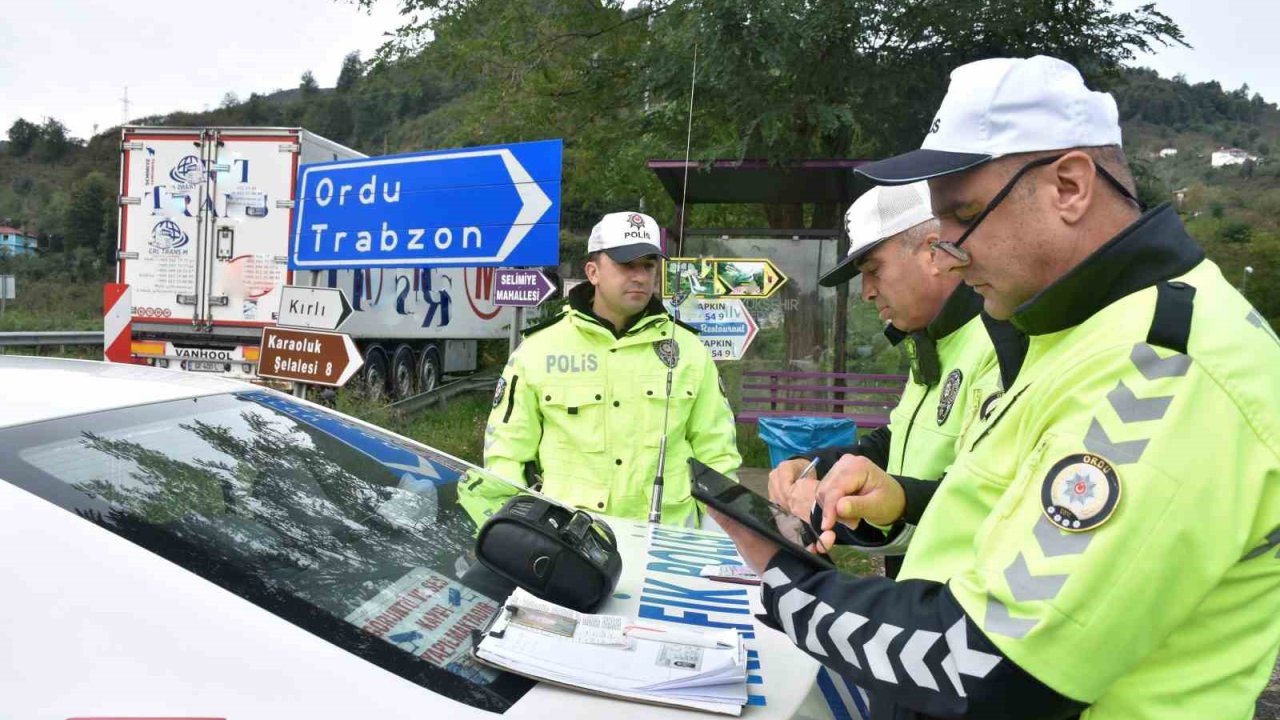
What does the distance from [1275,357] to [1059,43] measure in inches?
366

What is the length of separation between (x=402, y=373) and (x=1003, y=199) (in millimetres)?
13210

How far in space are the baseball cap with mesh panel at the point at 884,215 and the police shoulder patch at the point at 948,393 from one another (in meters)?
0.38

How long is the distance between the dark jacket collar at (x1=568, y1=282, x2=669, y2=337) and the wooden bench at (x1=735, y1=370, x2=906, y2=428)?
6005mm

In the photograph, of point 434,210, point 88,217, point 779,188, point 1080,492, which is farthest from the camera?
point 88,217

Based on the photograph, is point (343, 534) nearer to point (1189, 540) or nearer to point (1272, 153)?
point (1189, 540)

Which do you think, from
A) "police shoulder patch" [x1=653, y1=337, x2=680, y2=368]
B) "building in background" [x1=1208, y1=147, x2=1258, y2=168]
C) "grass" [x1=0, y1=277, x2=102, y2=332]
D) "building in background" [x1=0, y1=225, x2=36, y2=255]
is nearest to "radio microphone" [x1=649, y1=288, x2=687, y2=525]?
"police shoulder patch" [x1=653, y1=337, x2=680, y2=368]

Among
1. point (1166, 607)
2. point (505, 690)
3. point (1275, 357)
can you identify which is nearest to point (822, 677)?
point (505, 690)

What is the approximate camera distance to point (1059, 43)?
9.14 metres

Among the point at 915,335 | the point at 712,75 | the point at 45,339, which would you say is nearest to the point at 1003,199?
the point at 915,335

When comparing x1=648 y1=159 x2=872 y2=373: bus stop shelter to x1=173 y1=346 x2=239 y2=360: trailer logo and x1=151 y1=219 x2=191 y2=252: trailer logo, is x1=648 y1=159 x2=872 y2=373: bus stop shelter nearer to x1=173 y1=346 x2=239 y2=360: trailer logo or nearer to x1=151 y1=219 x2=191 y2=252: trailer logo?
x1=173 y1=346 x2=239 y2=360: trailer logo

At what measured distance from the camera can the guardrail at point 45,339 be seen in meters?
15.0

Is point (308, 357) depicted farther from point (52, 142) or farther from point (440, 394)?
point (52, 142)

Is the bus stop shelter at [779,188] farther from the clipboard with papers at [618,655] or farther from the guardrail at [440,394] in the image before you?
the clipboard with papers at [618,655]

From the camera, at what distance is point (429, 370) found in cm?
1501
